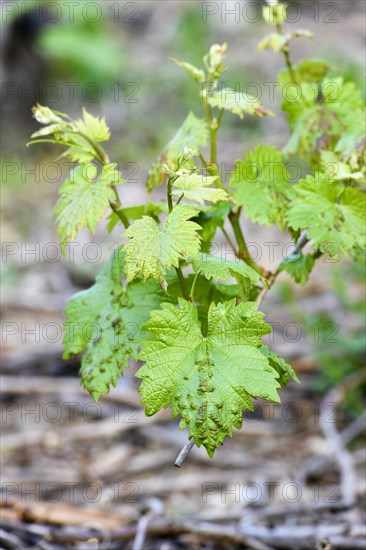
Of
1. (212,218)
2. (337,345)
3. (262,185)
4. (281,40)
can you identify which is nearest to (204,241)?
(212,218)

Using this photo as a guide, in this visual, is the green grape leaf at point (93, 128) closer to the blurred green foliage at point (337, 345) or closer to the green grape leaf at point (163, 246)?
the green grape leaf at point (163, 246)

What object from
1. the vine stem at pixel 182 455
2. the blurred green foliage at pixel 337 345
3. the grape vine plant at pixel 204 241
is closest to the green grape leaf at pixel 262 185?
the grape vine plant at pixel 204 241

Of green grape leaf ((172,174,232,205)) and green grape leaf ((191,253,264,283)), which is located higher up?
green grape leaf ((172,174,232,205))

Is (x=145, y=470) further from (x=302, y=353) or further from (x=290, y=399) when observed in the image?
(x=302, y=353)

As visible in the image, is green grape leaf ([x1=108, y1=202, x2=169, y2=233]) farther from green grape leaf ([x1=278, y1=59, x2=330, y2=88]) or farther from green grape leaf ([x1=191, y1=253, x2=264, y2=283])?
green grape leaf ([x1=278, y1=59, x2=330, y2=88])

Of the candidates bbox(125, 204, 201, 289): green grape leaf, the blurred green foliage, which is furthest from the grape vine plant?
the blurred green foliage

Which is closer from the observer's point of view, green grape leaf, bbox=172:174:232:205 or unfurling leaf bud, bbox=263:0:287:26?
green grape leaf, bbox=172:174:232:205
